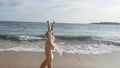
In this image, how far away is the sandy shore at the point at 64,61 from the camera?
31.0 ft

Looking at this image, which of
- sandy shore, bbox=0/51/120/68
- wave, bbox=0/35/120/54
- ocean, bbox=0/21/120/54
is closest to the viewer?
sandy shore, bbox=0/51/120/68

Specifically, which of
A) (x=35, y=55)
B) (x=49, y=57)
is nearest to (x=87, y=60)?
(x=35, y=55)

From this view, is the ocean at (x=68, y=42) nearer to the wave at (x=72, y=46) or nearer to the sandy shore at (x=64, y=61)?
the wave at (x=72, y=46)

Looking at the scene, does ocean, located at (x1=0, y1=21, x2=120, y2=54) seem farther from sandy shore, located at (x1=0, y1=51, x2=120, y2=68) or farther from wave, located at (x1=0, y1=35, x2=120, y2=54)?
sandy shore, located at (x1=0, y1=51, x2=120, y2=68)

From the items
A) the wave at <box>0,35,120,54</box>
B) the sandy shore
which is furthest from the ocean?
the sandy shore

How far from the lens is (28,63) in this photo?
9.70 metres

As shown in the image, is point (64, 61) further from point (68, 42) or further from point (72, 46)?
point (68, 42)

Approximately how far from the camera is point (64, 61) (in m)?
10.3

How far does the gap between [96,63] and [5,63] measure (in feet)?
11.4

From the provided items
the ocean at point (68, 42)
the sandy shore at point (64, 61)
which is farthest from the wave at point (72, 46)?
the sandy shore at point (64, 61)

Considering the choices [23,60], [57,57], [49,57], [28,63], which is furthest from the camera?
[57,57]

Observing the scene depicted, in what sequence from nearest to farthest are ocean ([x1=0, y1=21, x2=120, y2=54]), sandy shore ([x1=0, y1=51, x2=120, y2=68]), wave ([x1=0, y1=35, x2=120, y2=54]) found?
sandy shore ([x1=0, y1=51, x2=120, y2=68])
wave ([x1=0, y1=35, x2=120, y2=54])
ocean ([x1=0, y1=21, x2=120, y2=54])

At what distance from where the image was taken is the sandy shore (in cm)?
944

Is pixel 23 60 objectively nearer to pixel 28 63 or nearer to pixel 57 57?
pixel 28 63
